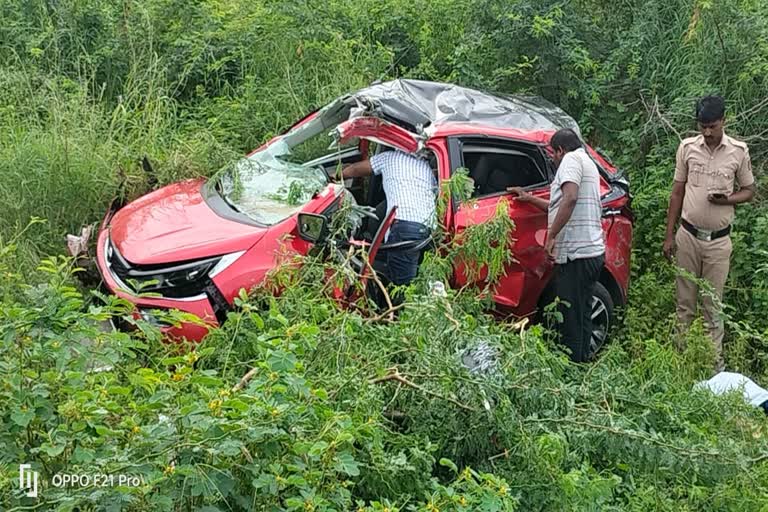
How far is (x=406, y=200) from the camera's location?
5.12m

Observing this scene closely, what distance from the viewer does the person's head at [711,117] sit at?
5.39 meters

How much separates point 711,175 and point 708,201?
0.59ft

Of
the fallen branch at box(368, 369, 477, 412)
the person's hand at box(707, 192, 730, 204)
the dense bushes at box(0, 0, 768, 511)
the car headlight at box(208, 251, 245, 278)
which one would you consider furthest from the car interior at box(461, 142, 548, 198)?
the fallen branch at box(368, 369, 477, 412)

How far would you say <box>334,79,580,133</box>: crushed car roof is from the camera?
17.8ft

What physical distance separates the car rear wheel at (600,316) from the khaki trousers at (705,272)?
532 mm

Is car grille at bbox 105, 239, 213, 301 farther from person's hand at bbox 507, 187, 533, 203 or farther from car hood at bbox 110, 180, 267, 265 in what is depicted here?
person's hand at bbox 507, 187, 533, 203

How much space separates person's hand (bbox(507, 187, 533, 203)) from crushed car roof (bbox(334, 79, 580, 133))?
56 cm

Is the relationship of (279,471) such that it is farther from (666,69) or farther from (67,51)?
(67,51)

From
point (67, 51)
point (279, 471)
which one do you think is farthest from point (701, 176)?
point (67, 51)

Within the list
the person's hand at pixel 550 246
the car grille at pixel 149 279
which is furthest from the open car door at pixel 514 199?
the car grille at pixel 149 279

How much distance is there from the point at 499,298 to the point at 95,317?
10.7 feet

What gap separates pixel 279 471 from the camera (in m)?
2.37

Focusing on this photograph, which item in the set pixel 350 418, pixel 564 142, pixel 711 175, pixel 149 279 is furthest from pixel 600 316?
pixel 350 418

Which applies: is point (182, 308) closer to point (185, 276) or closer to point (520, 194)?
point (185, 276)
